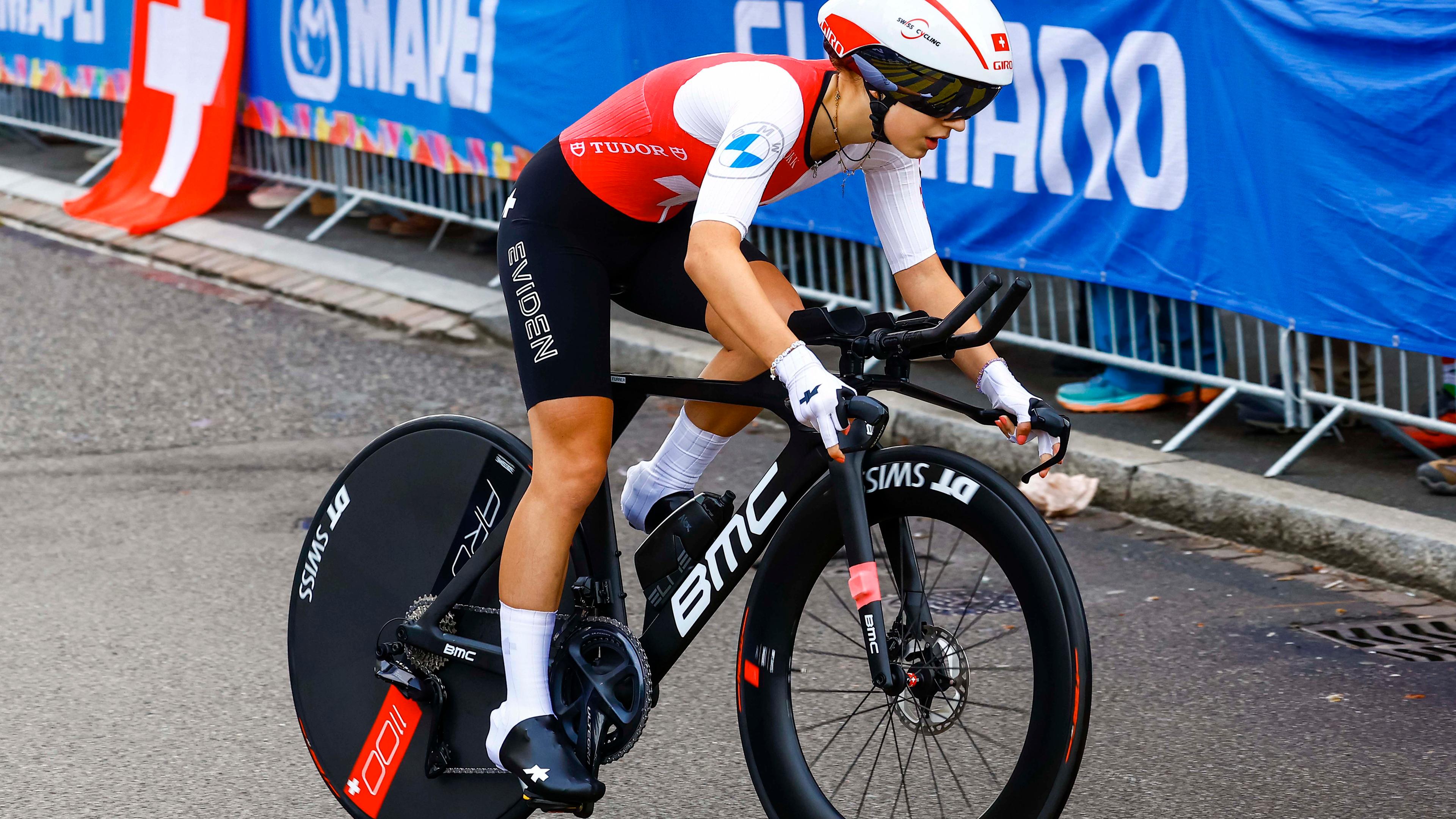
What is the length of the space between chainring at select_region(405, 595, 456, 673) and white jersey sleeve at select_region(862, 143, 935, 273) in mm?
1196

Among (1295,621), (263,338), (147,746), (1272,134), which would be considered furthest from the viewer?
(263,338)

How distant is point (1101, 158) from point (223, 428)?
13.1 ft

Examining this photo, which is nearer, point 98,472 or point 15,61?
point 98,472

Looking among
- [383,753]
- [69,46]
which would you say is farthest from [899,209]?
[69,46]

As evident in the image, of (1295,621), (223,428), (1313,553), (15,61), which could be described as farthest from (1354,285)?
(15,61)

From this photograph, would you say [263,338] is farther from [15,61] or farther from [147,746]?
[15,61]

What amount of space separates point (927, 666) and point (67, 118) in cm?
1294

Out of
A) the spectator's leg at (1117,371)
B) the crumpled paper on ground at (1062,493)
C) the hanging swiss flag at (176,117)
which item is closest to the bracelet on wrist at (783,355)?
the crumpled paper on ground at (1062,493)

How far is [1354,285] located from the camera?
5723mm

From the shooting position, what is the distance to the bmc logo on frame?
20.4ft

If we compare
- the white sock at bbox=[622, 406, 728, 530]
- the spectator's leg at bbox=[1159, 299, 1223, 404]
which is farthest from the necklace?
the spectator's leg at bbox=[1159, 299, 1223, 404]

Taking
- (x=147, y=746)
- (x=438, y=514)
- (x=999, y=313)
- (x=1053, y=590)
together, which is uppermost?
(x=999, y=313)

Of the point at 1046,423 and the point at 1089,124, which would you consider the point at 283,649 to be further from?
the point at 1089,124

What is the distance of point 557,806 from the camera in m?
3.12
